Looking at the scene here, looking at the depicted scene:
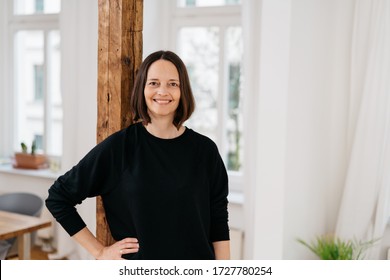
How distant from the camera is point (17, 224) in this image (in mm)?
2256

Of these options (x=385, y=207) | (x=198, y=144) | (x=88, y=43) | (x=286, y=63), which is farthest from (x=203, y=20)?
(x=198, y=144)

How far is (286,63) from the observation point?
2.21 metres

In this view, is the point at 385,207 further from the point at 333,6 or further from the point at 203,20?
the point at 203,20

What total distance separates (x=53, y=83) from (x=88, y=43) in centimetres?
45

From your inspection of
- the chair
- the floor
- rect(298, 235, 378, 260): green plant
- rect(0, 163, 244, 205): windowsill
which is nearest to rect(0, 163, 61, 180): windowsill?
rect(0, 163, 244, 205): windowsill

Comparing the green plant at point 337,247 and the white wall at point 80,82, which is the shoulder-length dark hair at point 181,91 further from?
the white wall at point 80,82

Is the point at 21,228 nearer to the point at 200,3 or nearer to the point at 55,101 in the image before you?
the point at 55,101

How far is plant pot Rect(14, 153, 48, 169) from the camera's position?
7.45ft

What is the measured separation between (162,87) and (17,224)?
Result: 1.29 metres

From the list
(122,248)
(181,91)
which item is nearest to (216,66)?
(181,91)

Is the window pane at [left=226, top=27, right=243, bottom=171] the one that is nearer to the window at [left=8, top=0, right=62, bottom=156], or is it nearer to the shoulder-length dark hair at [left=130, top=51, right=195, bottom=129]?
the window at [left=8, top=0, right=62, bottom=156]

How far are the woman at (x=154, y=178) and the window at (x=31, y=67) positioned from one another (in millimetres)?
1074

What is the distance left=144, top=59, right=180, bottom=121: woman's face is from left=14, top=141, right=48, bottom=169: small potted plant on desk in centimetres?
113
